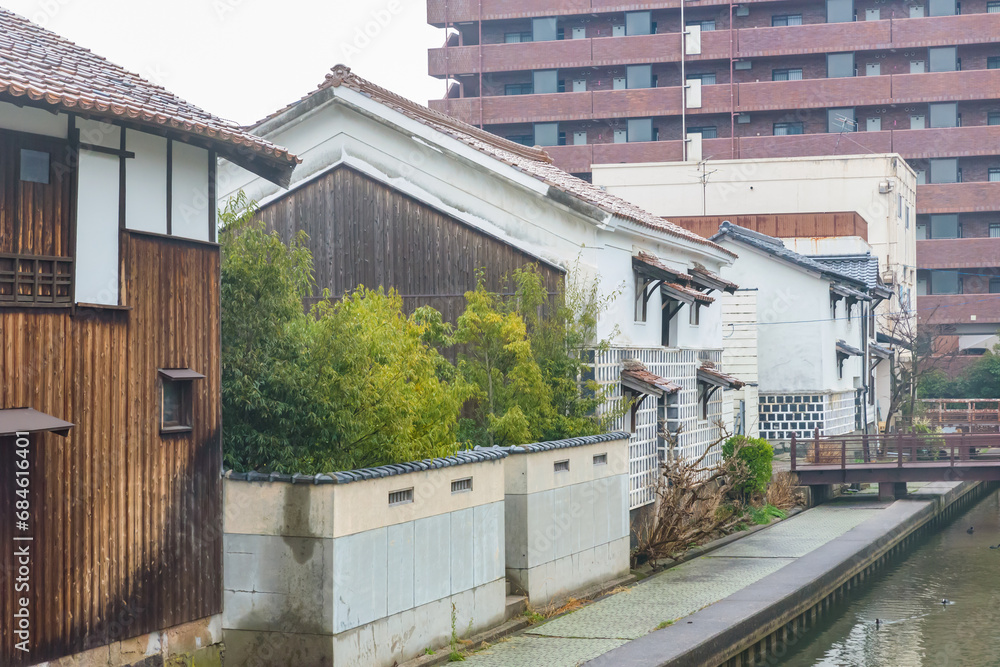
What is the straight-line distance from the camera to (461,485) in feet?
47.5

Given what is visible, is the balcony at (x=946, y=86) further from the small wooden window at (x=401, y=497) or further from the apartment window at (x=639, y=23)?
the small wooden window at (x=401, y=497)

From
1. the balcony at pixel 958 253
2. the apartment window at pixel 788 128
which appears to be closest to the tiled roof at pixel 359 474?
the apartment window at pixel 788 128

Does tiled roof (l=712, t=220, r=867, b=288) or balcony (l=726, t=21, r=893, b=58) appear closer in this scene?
tiled roof (l=712, t=220, r=867, b=288)

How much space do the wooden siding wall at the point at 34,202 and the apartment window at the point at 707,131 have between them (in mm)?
60010

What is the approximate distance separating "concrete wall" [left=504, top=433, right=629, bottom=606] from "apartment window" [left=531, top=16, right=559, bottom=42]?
53.5 meters

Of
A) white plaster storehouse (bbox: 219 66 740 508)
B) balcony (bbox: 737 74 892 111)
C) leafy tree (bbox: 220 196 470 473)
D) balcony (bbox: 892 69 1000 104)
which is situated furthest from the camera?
balcony (bbox: 737 74 892 111)

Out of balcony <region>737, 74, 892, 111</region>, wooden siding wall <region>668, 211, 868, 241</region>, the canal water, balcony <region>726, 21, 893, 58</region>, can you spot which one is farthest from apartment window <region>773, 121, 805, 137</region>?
the canal water

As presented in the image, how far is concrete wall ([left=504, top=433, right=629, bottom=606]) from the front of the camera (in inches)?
635

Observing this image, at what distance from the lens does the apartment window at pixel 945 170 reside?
216 feet

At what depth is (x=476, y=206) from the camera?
20.3 metres

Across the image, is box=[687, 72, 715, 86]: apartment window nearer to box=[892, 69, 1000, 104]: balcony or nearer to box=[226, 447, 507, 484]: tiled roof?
box=[892, 69, 1000, 104]: balcony

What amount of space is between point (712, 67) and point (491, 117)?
13.8m

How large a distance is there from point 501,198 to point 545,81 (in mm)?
50309

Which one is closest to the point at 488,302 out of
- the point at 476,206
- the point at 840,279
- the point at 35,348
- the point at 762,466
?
the point at 476,206
